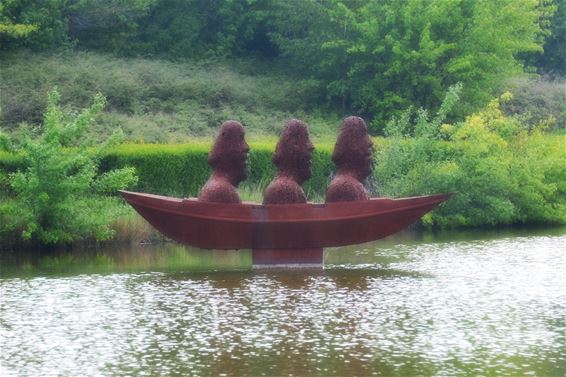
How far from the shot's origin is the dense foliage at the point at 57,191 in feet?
71.7

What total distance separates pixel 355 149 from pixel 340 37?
64.6 feet

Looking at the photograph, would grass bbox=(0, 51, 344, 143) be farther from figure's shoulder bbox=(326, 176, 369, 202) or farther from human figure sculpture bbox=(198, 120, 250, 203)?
figure's shoulder bbox=(326, 176, 369, 202)

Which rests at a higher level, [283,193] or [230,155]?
[230,155]

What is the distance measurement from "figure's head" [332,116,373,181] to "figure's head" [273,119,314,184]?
56cm

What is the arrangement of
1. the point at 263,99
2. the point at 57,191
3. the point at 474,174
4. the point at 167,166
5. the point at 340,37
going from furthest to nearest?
the point at 340,37, the point at 263,99, the point at 474,174, the point at 167,166, the point at 57,191

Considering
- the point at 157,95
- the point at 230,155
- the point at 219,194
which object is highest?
the point at 157,95

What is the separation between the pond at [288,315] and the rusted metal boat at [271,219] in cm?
62

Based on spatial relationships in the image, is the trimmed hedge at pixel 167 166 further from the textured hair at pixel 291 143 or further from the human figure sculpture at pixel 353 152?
the human figure sculpture at pixel 353 152

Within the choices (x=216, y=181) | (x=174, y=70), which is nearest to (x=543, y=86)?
(x=174, y=70)

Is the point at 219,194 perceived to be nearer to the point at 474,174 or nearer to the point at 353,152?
the point at 353,152

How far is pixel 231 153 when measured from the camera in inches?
757

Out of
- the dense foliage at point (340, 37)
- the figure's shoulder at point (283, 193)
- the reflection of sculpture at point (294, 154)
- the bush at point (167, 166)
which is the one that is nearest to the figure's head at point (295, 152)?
the reflection of sculpture at point (294, 154)

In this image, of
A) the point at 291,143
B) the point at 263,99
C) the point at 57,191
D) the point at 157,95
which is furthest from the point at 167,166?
the point at 263,99

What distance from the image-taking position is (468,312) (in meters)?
15.1
